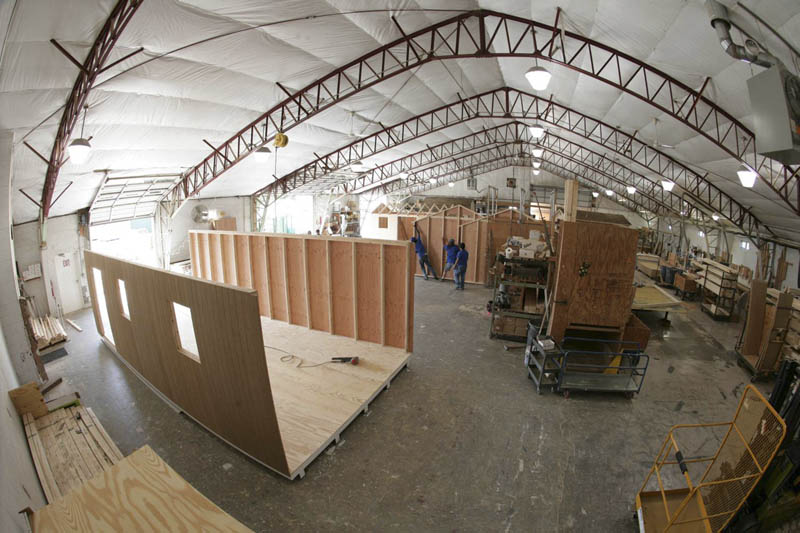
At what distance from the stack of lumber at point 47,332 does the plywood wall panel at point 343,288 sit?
7.34 metres

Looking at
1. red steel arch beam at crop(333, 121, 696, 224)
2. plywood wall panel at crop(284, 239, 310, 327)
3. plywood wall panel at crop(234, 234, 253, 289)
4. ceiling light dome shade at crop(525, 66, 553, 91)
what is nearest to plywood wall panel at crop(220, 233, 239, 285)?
plywood wall panel at crop(234, 234, 253, 289)

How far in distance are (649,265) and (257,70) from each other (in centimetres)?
2071

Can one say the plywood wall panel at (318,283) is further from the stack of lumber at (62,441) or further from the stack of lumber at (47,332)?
the stack of lumber at (47,332)

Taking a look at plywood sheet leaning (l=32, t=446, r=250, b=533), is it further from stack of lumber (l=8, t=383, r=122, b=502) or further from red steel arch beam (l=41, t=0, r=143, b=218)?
red steel arch beam (l=41, t=0, r=143, b=218)

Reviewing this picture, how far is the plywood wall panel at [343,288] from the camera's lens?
8.01 m

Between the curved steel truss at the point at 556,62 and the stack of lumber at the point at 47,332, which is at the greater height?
the curved steel truss at the point at 556,62

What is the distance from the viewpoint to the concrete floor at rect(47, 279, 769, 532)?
4.34 meters

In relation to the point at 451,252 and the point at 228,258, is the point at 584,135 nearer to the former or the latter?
the point at 451,252

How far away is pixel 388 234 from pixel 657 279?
14.2 metres

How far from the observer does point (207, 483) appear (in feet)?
15.4

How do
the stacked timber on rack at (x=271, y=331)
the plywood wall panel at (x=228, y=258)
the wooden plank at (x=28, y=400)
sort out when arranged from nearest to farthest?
the stacked timber on rack at (x=271, y=331)
the wooden plank at (x=28, y=400)
the plywood wall panel at (x=228, y=258)

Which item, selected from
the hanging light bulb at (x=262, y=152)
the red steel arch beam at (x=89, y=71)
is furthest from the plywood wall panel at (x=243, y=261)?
the red steel arch beam at (x=89, y=71)

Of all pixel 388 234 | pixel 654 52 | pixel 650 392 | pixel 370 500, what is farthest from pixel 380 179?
pixel 370 500

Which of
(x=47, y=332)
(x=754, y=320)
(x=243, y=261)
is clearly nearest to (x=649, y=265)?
(x=754, y=320)
